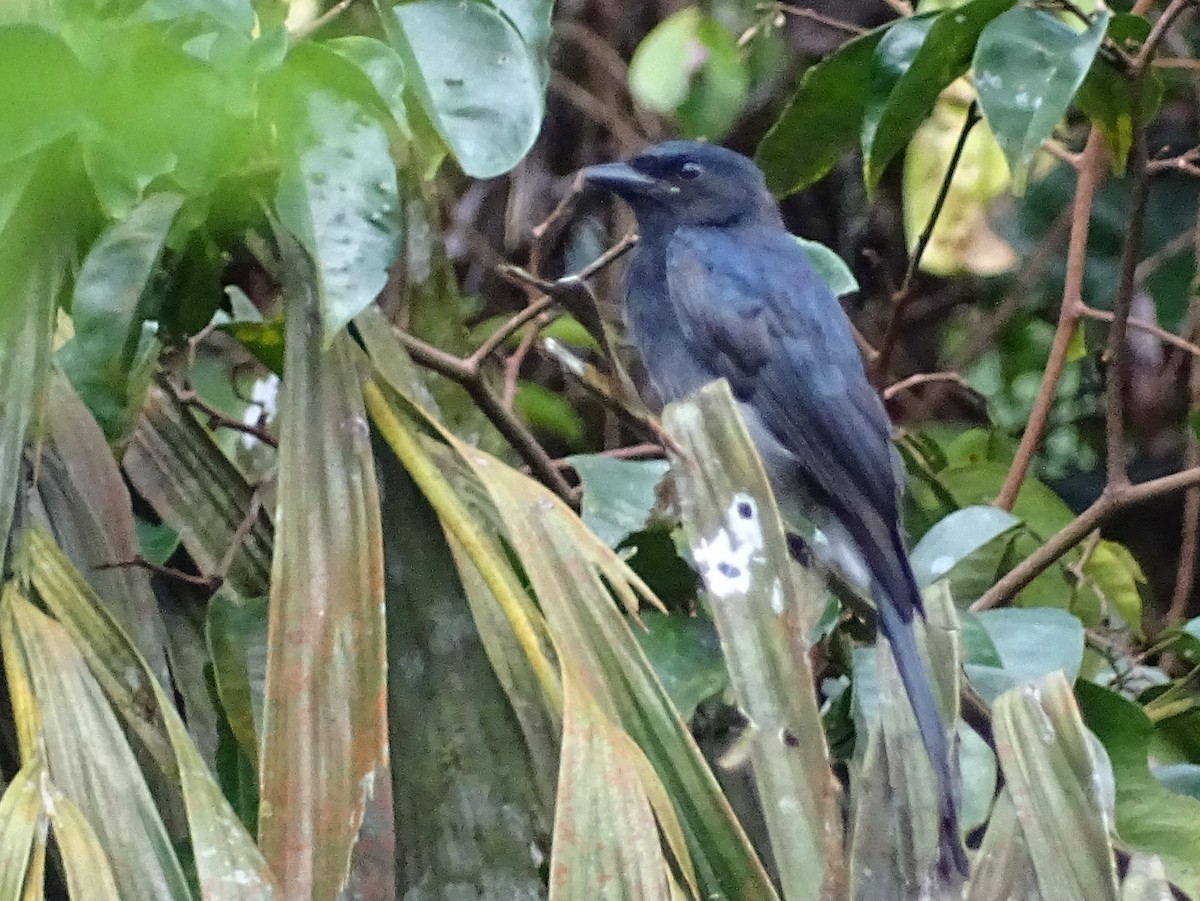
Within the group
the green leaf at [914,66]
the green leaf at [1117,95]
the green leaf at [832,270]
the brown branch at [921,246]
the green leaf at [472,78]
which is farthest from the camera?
the green leaf at [832,270]

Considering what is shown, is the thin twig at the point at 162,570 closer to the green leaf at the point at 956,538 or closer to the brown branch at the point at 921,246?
the green leaf at the point at 956,538

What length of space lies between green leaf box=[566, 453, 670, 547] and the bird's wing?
600 mm

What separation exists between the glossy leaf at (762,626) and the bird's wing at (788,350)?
865mm

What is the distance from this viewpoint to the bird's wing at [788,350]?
2129mm

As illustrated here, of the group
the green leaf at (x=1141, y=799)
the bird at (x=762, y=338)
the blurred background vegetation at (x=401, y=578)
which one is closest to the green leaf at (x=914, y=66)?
the blurred background vegetation at (x=401, y=578)

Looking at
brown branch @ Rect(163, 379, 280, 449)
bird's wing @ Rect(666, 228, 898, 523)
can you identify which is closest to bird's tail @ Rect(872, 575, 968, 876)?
brown branch @ Rect(163, 379, 280, 449)

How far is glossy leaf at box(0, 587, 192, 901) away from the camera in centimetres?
103

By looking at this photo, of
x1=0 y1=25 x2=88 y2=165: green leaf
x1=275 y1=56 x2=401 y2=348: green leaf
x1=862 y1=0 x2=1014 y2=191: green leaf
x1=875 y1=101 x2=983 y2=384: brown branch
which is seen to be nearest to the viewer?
x1=0 y1=25 x2=88 y2=165: green leaf

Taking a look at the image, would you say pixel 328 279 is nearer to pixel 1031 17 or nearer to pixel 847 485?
pixel 1031 17

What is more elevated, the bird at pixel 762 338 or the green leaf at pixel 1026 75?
the green leaf at pixel 1026 75

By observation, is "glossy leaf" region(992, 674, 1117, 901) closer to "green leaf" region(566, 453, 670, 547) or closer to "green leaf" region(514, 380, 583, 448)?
"green leaf" region(566, 453, 670, 547)

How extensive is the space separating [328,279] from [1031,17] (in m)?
0.95

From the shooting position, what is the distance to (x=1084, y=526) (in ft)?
5.60

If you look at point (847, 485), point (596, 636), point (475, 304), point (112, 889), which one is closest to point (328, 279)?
point (596, 636)
